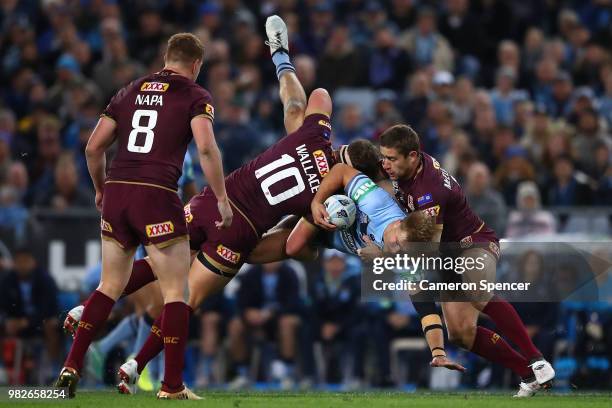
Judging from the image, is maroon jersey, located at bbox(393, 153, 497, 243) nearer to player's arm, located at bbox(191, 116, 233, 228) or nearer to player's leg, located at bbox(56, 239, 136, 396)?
player's arm, located at bbox(191, 116, 233, 228)

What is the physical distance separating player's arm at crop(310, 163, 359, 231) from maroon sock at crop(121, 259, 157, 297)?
59.9 inches

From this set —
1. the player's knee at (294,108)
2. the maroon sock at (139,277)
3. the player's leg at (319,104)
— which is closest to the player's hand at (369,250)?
the player's leg at (319,104)

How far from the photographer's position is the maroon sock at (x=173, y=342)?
1042cm

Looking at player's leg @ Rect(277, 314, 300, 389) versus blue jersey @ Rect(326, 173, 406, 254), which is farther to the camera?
player's leg @ Rect(277, 314, 300, 389)

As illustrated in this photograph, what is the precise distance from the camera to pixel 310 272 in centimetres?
1656

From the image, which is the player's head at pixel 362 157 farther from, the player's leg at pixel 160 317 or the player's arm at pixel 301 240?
the player's leg at pixel 160 317

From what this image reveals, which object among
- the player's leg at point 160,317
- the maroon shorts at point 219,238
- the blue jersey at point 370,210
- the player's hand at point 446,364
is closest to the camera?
the player's hand at point 446,364

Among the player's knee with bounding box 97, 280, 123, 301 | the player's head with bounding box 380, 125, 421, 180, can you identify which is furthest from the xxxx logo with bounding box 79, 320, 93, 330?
the player's head with bounding box 380, 125, 421, 180

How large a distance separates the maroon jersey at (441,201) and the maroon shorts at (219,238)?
1.37m

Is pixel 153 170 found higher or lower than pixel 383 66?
lower

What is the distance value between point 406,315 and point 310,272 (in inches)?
49.5

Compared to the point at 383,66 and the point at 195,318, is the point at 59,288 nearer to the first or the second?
the point at 195,318

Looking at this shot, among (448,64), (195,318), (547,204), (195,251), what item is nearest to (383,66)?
(448,64)

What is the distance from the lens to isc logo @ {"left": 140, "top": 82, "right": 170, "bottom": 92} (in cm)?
1052
